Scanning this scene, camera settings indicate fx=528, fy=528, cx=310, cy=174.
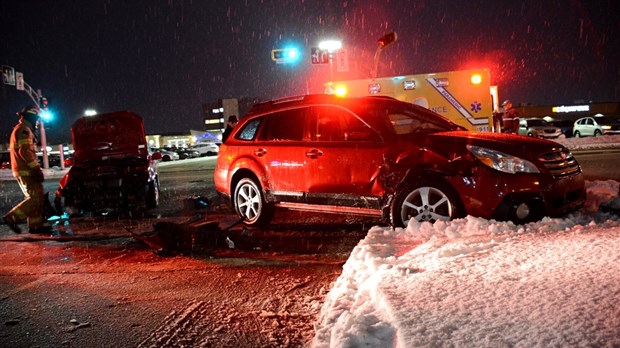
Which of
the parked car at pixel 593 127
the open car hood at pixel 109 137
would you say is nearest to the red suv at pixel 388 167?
the open car hood at pixel 109 137

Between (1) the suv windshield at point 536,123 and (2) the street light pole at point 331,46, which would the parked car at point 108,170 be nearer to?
(2) the street light pole at point 331,46

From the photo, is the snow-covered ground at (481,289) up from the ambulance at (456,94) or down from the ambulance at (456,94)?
down

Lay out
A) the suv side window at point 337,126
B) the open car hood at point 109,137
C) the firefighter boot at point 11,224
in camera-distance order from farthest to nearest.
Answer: the open car hood at point 109,137 → the firefighter boot at point 11,224 → the suv side window at point 337,126

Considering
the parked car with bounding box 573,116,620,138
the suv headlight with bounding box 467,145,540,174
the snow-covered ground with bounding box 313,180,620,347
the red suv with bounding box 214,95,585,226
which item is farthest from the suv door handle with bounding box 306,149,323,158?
the parked car with bounding box 573,116,620,138

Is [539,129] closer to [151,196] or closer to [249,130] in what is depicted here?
[151,196]

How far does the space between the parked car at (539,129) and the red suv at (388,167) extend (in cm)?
2669

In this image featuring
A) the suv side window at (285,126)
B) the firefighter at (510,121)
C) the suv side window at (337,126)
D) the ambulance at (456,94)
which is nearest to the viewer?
the suv side window at (337,126)

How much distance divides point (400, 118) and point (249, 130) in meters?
2.41

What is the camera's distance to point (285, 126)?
727 centimetres

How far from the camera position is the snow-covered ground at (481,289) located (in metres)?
2.74

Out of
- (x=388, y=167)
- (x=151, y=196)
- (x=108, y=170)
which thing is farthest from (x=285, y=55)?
(x=388, y=167)

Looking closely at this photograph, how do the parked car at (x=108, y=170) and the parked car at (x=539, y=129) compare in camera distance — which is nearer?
the parked car at (x=108, y=170)

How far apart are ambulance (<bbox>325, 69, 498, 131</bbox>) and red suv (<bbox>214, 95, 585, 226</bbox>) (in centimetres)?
676

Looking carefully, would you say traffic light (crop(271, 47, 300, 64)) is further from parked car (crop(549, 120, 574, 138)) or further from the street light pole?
parked car (crop(549, 120, 574, 138))
